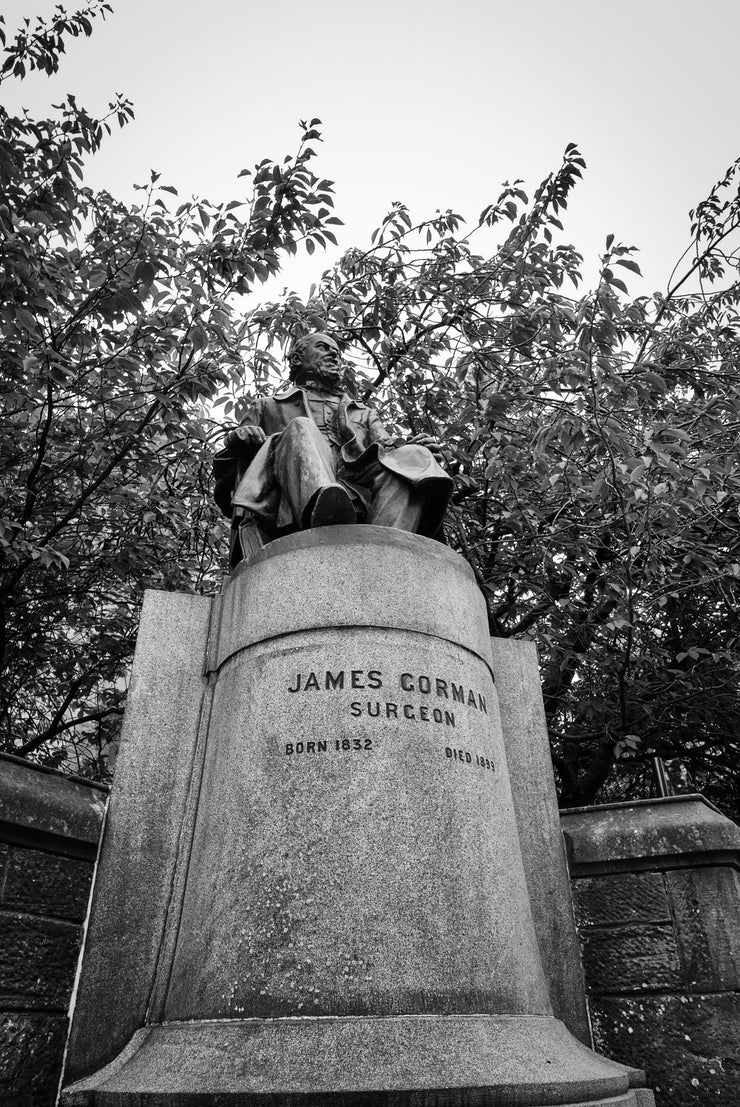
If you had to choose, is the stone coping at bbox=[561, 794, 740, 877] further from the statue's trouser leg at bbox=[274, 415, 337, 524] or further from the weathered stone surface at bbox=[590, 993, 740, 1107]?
the statue's trouser leg at bbox=[274, 415, 337, 524]

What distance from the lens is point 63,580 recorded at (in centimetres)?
927

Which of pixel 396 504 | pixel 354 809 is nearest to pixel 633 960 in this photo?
pixel 354 809

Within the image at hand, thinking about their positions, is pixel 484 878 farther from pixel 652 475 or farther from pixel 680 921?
pixel 652 475

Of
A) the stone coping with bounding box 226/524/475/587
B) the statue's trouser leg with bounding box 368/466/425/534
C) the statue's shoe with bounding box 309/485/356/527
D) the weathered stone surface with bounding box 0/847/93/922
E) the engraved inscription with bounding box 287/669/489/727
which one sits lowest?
the weathered stone surface with bounding box 0/847/93/922

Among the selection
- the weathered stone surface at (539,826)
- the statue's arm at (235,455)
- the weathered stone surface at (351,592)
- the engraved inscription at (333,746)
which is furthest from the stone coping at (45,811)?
the statue's arm at (235,455)

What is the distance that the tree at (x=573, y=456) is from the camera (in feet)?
24.6

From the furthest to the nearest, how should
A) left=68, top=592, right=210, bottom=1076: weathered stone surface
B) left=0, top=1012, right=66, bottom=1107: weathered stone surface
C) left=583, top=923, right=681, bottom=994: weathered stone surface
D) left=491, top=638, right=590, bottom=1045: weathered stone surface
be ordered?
left=583, top=923, right=681, bottom=994: weathered stone surface < left=491, top=638, right=590, bottom=1045: weathered stone surface < left=68, top=592, right=210, bottom=1076: weathered stone surface < left=0, top=1012, right=66, bottom=1107: weathered stone surface

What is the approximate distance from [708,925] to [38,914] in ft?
10.6

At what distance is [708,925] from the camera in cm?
429

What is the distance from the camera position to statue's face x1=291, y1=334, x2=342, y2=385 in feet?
20.2

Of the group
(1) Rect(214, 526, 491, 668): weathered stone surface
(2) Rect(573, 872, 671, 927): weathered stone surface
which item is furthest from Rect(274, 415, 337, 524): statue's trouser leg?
(2) Rect(573, 872, 671, 927): weathered stone surface

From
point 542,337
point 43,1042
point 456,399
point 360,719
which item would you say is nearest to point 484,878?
point 360,719

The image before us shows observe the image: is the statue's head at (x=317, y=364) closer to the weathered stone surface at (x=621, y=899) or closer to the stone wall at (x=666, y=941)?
the stone wall at (x=666, y=941)

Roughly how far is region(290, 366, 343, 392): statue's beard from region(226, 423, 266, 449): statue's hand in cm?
75
